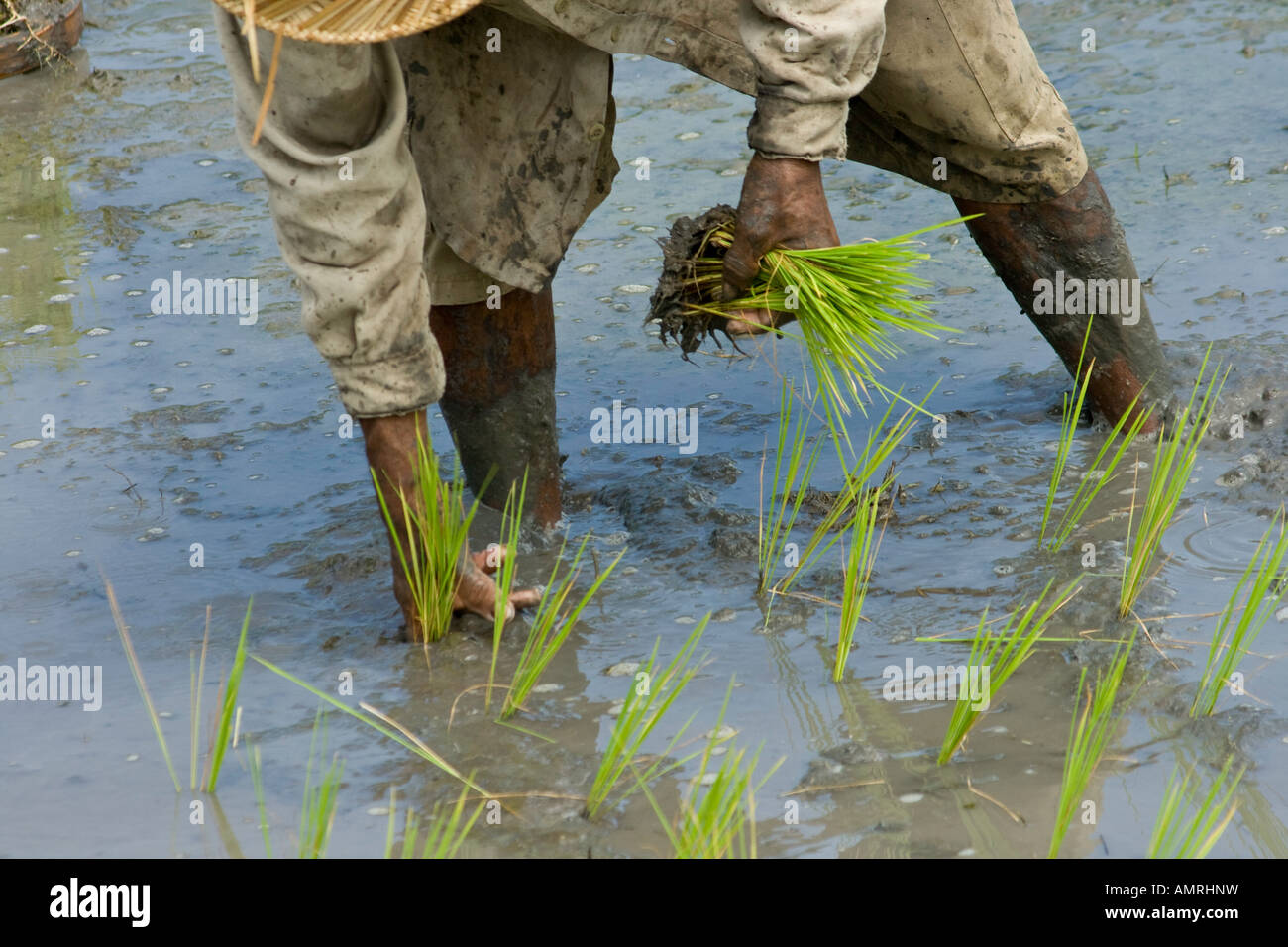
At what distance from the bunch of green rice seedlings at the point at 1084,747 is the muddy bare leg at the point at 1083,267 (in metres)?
1.05

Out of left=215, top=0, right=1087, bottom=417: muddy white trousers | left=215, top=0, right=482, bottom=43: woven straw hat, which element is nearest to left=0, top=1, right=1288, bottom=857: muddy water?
left=215, top=0, right=1087, bottom=417: muddy white trousers

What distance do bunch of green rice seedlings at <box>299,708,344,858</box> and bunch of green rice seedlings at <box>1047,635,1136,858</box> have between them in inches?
37.6

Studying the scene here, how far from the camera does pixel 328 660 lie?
2590 mm

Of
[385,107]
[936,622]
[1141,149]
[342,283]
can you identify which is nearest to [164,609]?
[342,283]

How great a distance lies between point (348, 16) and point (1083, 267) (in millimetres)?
1740

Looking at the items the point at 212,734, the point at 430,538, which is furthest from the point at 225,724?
the point at 430,538

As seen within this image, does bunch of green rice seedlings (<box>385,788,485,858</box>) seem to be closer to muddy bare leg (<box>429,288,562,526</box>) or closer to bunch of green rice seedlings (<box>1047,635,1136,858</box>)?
bunch of green rice seedlings (<box>1047,635,1136,858</box>)

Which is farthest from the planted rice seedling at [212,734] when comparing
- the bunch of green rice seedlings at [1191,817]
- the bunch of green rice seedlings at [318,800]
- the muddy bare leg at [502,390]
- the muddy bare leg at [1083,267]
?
the muddy bare leg at [1083,267]

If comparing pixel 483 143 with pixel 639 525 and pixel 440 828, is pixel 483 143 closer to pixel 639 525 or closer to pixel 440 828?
pixel 639 525

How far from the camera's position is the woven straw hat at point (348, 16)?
195 cm

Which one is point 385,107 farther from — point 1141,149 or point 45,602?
point 1141,149

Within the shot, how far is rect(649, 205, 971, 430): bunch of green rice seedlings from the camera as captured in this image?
2.35 metres

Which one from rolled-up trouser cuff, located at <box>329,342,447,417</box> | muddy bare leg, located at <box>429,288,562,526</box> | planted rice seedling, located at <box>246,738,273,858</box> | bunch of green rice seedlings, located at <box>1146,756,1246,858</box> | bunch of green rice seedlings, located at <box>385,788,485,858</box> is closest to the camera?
bunch of green rice seedlings, located at <box>1146,756,1246,858</box>

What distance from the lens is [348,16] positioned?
199 centimetres
